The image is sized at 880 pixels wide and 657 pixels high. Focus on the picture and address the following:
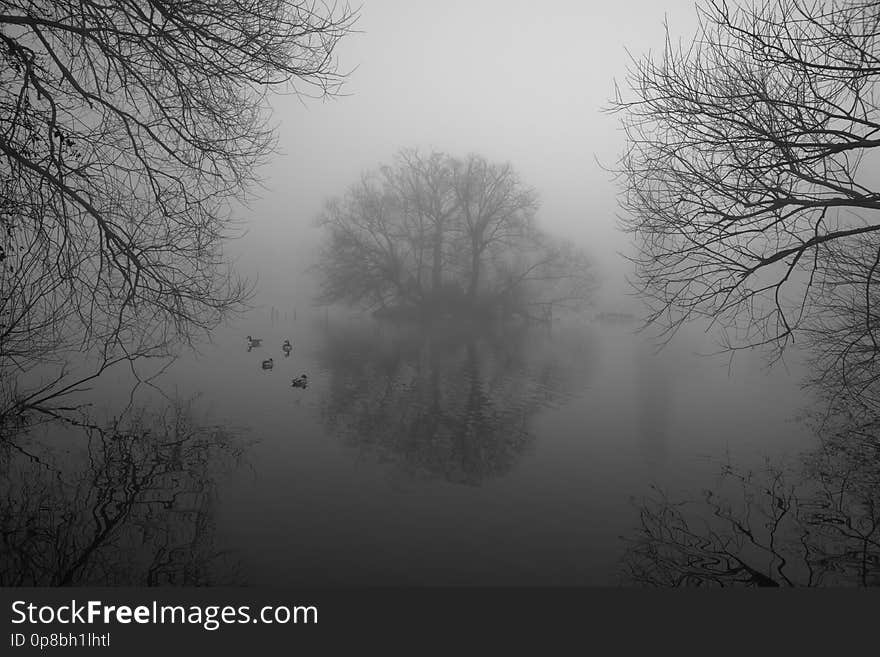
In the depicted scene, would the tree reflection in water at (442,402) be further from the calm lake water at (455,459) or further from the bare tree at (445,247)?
the bare tree at (445,247)

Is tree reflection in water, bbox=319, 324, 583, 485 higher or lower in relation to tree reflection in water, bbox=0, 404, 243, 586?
higher

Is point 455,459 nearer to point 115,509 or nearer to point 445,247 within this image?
point 115,509

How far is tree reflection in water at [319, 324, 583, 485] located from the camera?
7.18m

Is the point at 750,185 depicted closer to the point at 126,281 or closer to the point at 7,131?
the point at 126,281

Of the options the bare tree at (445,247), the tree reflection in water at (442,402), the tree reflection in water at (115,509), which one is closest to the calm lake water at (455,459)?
the tree reflection in water at (442,402)

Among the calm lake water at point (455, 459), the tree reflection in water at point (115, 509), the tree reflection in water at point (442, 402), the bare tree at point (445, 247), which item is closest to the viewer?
the tree reflection in water at point (115, 509)

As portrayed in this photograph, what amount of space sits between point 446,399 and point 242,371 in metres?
7.19

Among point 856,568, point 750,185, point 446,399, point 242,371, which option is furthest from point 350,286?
point 856,568

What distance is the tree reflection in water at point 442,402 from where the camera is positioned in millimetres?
7184

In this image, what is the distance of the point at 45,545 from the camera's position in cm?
420

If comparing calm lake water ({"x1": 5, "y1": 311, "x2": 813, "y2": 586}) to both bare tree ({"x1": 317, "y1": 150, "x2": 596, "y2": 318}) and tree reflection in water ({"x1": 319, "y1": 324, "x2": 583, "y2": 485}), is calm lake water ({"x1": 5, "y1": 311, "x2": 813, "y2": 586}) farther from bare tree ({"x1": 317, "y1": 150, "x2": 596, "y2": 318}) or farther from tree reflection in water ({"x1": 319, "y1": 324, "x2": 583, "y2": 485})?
bare tree ({"x1": 317, "y1": 150, "x2": 596, "y2": 318})

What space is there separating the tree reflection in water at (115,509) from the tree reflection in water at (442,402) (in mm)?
2391

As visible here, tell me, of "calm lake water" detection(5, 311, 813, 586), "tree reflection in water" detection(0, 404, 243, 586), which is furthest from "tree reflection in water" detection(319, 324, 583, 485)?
"tree reflection in water" detection(0, 404, 243, 586)

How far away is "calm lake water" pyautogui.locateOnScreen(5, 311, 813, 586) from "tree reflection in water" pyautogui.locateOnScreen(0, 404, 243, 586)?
17 cm
